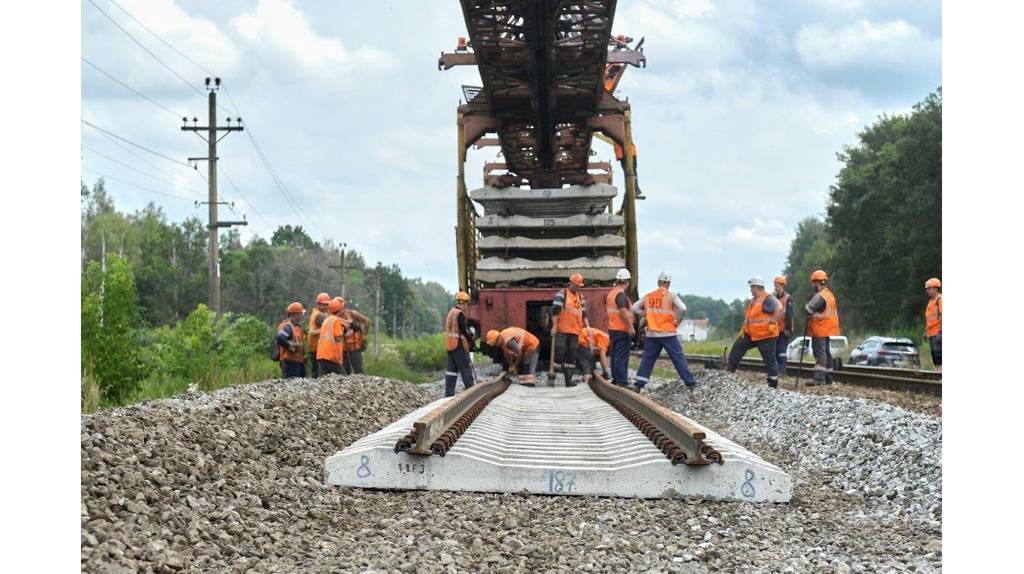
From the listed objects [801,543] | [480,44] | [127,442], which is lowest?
[801,543]

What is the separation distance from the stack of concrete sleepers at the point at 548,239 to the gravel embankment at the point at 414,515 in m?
6.49

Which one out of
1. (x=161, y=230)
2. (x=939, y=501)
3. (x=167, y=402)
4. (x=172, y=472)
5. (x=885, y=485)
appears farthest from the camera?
(x=161, y=230)

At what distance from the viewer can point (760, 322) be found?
12.0 metres

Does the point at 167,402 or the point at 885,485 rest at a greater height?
the point at 167,402

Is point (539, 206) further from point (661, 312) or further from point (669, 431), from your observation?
point (669, 431)

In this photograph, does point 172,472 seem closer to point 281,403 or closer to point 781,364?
point 281,403

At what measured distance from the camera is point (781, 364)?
14023 mm

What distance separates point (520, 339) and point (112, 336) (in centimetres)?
562

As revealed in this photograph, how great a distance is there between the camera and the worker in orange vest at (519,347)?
12.6 metres

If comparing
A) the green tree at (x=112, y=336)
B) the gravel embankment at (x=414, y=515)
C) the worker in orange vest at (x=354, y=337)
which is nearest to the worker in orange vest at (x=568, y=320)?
the worker in orange vest at (x=354, y=337)

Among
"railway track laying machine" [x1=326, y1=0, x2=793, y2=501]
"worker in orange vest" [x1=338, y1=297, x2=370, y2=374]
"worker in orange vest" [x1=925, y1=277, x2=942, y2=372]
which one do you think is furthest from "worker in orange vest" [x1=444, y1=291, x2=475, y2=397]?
"worker in orange vest" [x1=925, y1=277, x2=942, y2=372]

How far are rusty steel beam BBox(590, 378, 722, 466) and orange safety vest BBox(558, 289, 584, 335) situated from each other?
2.93 m

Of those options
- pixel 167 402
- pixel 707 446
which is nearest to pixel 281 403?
pixel 167 402

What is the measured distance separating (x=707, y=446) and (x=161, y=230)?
256 ft
